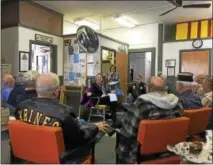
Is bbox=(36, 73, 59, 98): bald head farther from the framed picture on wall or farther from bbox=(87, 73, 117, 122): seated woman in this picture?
the framed picture on wall

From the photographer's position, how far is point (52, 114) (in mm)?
1555

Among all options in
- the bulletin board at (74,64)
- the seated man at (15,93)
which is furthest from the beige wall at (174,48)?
the seated man at (15,93)

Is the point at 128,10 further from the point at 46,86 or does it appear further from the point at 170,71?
the point at 46,86

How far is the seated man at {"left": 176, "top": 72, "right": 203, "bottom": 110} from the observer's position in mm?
2482

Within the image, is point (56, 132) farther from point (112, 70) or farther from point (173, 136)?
point (112, 70)

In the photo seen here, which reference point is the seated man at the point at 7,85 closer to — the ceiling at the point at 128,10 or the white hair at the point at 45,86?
the white hair at the point at 45,86

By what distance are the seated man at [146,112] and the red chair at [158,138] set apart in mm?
116

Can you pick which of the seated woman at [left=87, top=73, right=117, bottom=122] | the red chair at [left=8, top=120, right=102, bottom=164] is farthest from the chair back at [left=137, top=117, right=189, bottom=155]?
the seated woman at [left=87, top=73, right=117, bottom=122]

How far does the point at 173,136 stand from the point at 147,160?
0.28m

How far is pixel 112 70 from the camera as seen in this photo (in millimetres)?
5988

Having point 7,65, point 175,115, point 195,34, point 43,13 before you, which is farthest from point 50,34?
point 175,115

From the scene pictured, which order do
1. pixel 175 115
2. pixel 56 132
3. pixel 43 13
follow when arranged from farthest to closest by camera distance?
pixel 43 13 → pixel 175 115 → pixel 56 132

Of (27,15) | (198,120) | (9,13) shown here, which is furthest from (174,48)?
(198,120)

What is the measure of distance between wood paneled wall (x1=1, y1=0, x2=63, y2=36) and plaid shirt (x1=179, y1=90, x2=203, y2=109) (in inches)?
149
